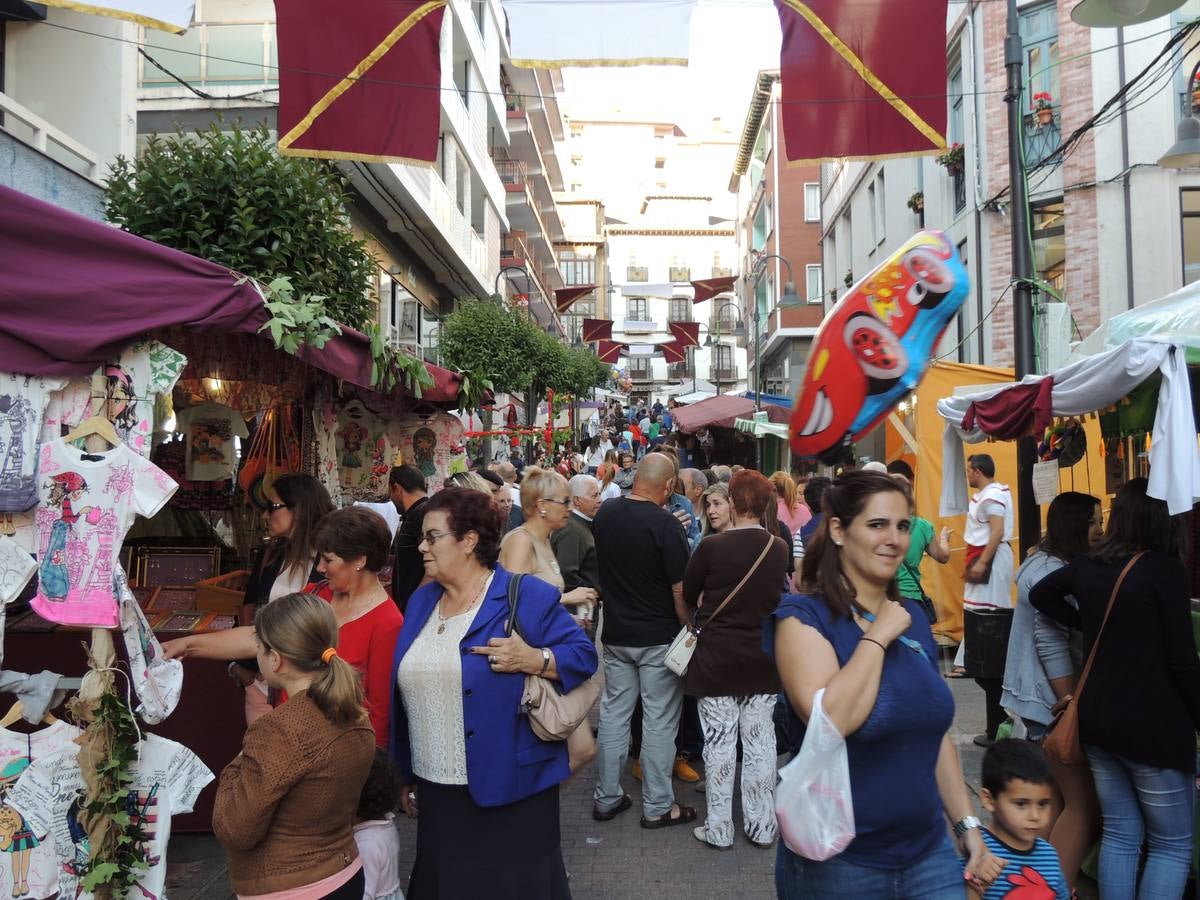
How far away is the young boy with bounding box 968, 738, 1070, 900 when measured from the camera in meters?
3.04

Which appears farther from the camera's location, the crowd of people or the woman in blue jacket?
the woman in blue jacket

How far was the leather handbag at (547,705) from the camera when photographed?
10.7ft

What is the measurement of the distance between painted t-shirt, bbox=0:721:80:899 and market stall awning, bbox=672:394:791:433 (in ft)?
59.4

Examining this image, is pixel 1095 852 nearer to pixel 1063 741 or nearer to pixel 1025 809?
pixel 1063 741

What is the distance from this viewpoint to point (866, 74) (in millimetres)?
5773

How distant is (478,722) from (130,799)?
4.59 feet

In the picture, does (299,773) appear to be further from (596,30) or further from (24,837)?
(596,30)

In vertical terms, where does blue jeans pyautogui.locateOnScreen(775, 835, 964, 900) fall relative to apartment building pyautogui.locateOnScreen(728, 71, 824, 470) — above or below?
below

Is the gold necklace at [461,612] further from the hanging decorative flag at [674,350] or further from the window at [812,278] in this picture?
the window at [812,278]

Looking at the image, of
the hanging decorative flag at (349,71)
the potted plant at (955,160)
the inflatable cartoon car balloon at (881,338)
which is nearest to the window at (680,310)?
the potted plant at (955,160)

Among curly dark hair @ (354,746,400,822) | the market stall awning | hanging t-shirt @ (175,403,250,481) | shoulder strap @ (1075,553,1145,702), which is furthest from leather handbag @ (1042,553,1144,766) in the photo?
the market stall awning

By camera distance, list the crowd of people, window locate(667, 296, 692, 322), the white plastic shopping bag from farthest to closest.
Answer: window locate(667, 296, 692, 322) → the crowd of people → the white plastic shopping bag

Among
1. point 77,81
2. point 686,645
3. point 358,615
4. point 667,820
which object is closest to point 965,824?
point 358,615

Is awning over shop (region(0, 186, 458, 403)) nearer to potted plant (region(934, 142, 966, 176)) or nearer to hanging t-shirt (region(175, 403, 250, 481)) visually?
hanging t-shirt (region(175, 403, 250, 481))
